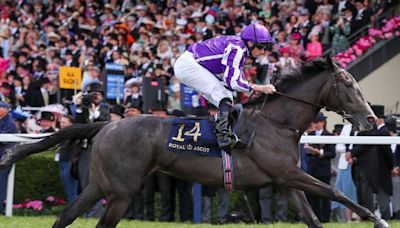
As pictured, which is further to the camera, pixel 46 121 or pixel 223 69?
pixel 46 121

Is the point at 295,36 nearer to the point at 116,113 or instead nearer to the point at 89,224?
the point at 116,113

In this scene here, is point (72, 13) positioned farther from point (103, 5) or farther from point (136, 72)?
point (136, 72)

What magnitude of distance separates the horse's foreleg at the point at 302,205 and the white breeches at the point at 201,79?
3.57 feet

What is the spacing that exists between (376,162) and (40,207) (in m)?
4.91

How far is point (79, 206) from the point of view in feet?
25.9

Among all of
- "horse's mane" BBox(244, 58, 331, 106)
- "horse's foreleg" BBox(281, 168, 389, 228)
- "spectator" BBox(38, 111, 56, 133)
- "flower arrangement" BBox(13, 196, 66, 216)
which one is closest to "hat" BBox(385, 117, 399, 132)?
"horse's mane" BBox(244, 58, 331, 106)

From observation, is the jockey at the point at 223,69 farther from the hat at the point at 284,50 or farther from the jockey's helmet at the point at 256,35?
the hat at the point at 284,50

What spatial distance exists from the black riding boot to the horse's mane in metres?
0.52

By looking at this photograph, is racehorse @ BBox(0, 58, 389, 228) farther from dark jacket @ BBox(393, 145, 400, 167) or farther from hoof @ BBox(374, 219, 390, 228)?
dark jacket @ BBox(393, 145, 400, 167)

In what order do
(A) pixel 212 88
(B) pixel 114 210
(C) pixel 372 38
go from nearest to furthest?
(B) pixel 114 210, (A) pixel 212 88, (C) pixel 372 38

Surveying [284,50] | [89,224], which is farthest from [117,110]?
[284,50]

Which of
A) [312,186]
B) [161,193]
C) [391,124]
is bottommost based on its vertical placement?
[161,193]

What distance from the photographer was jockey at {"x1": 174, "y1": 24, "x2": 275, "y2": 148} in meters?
7.75

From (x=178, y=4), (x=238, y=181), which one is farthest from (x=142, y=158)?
(x=178, y=4)
